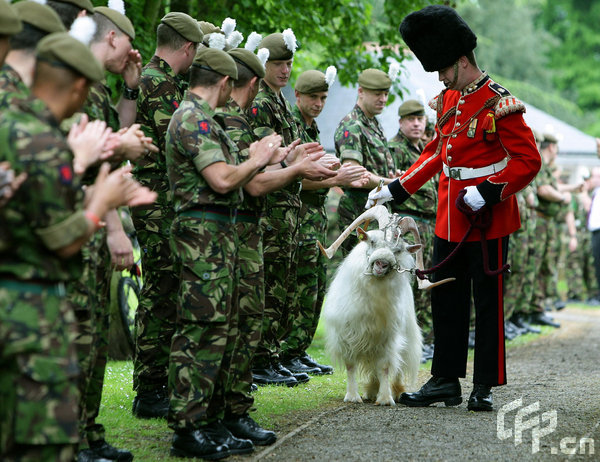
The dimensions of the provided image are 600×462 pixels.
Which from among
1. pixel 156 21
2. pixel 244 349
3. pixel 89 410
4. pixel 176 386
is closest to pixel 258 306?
pixel 244 349

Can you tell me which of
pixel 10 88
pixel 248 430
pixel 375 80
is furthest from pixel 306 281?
pixel 10 88

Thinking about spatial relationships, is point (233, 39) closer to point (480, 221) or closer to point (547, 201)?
point (480, 221)

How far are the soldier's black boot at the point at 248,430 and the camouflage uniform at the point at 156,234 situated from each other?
0.94 m

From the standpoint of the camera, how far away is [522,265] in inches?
556

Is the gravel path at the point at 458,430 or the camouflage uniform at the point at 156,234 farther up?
the camouflage uniform at the point at 156,234

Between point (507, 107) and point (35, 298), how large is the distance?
4494 millimetres

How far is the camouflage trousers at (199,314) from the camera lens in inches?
209

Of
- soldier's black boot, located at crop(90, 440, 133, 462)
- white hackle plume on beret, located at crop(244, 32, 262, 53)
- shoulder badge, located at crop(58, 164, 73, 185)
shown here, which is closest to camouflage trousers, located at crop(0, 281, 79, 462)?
shoulder badge, located at crop(58, 164, 73, 185)

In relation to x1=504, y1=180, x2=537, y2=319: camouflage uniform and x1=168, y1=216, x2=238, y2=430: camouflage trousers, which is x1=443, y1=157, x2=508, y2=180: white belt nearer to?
x1=168, y1=216, x2=238, y2=430: camouflage trousers

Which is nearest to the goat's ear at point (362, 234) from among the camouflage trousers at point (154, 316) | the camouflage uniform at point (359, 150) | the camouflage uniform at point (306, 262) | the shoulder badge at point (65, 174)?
the camouflage uniform at point (306, 262)

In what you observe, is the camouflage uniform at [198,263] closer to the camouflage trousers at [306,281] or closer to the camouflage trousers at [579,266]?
the camouflage trousers at [306,281]

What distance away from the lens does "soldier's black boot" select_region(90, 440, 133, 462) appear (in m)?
5.24

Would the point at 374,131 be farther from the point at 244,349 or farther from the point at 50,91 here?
the point at 50,91

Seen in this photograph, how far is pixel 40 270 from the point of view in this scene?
354cm
